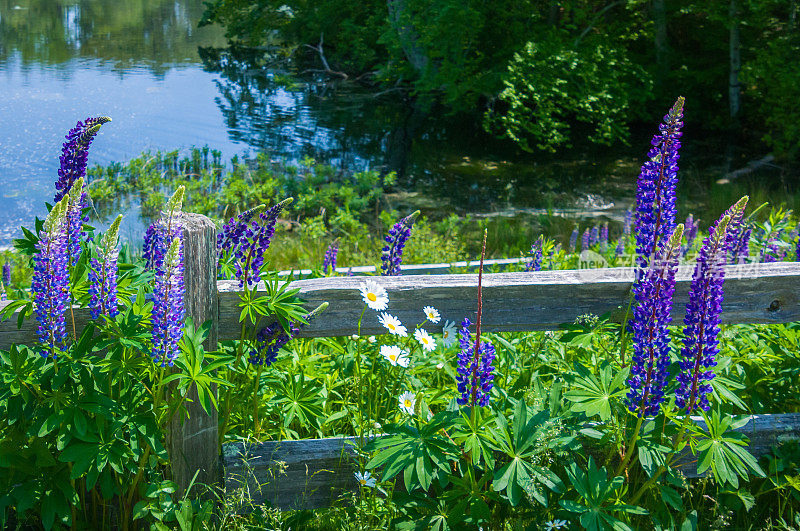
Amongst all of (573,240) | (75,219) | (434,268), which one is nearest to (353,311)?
(75,219)

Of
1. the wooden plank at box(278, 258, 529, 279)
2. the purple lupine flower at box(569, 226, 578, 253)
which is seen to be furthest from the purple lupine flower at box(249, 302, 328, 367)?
the purple lupine flower at box(569, 226, 578, 253)

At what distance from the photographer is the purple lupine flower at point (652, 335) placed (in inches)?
104

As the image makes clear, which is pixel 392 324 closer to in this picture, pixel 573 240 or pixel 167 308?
pixel 167 308

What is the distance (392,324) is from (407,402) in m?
0.33

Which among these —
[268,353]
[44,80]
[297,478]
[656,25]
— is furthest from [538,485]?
[44,80]

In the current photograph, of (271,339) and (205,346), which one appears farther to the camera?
(271,339)

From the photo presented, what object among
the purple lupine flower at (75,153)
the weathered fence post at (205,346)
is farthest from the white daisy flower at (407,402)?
the purple lupine flower at (75,153)

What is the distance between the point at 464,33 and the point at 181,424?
12217 mm

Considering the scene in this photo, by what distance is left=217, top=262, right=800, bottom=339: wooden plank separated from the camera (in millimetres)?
3092

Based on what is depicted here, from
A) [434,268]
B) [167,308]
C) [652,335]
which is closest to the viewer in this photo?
[167,308]

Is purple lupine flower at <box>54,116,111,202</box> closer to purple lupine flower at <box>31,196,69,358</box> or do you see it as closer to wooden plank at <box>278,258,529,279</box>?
purple lupine flower at <box>31,196,69,358</box>

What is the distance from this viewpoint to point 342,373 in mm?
3490

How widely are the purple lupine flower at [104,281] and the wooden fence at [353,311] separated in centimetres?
24

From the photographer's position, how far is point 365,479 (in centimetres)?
288
